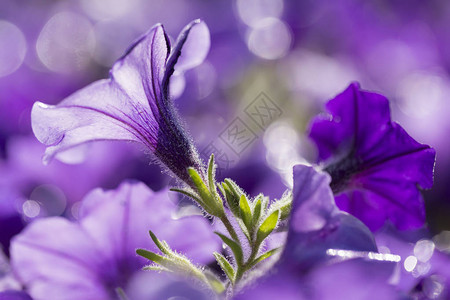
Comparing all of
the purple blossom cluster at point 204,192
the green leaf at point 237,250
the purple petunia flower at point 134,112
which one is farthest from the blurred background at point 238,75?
the green leaf at point 237,250

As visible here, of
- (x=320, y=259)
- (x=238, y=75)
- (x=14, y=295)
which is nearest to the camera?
(x=320, y=259)

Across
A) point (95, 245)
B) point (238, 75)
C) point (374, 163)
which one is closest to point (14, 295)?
point (95, 245)

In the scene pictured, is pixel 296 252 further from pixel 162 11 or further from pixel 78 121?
pixel 162 11

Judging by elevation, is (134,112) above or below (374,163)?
above

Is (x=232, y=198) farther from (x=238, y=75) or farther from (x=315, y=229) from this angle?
(x=238, y=75)

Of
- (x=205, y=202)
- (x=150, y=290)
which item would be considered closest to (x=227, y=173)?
(x=205, y=202)

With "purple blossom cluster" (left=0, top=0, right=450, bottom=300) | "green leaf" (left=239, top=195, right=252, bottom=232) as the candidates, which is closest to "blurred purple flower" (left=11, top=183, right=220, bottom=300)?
"purple blossom cluster" (left=0, top=0, right=450, bottom=300)

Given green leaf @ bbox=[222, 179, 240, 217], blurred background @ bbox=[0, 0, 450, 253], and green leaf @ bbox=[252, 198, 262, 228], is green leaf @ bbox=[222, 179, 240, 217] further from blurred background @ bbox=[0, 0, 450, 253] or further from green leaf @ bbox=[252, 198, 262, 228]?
blurred background @ bbox=[0, 0, 450, 253]
